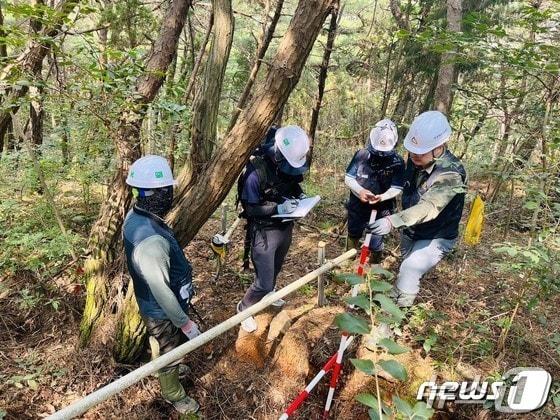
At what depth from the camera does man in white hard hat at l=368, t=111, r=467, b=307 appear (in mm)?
3090

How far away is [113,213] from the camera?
3.63 metres

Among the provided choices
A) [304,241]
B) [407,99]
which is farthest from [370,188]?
[407,99]

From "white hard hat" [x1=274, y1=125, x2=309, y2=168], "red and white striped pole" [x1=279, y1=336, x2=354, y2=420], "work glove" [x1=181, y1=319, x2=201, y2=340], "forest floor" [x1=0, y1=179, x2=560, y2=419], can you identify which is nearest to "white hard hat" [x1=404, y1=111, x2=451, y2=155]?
"white hard hat" [x1=274, y1=125, x2=309, y2=168]

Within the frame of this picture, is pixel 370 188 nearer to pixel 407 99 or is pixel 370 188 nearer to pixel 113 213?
pixel 113 213

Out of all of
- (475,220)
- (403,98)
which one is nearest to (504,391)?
(475,220)

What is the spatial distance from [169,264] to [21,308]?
91.5 inches

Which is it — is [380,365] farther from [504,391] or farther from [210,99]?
[210,99]

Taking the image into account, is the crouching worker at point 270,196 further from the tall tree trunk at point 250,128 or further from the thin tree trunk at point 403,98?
the thin tree trunk at point 403,98

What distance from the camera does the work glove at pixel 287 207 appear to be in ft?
11.6

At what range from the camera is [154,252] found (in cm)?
271

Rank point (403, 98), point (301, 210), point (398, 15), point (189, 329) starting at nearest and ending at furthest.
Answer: point (189, 329) < point (301, 210) < point (398, 15) < point (403, 98)

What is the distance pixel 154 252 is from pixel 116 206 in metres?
1.17

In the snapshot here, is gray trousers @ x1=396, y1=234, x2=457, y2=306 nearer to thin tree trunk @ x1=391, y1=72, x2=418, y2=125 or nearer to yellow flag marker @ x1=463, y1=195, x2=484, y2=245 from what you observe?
yellow flag marker @ x1=463, y1=195, x2=484, y2=245

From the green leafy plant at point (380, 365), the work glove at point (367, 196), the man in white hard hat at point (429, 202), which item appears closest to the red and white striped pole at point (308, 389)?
the man in white hard hat at point (429, 202)
